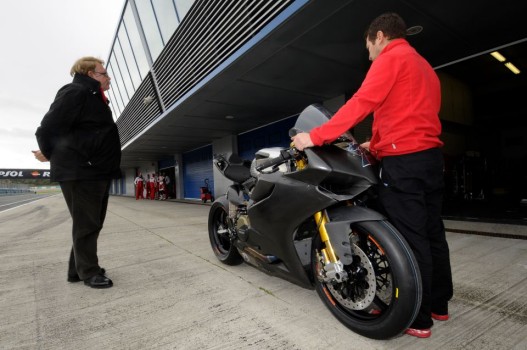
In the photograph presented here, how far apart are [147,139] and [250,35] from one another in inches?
364

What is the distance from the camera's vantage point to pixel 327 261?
1496 mm

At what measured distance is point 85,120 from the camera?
2277mm

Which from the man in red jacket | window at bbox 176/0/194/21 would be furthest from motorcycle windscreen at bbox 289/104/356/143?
window at bbox 176/0/194/21

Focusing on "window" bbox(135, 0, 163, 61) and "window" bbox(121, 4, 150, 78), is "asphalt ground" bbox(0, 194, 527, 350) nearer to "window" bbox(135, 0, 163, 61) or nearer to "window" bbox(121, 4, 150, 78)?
"window" bbox(135, 0, 163, 61)

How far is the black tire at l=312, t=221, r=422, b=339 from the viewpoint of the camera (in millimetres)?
1248

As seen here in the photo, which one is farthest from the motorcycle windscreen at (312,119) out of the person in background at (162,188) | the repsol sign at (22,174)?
the repsol sign at (22,174)

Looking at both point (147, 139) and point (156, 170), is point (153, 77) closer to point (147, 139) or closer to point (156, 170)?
point (147, 139)

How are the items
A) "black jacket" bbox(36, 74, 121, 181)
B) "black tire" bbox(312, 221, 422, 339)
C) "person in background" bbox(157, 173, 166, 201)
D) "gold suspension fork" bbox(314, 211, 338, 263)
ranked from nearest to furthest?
"black tire" bbox(312, 221, 422, 339)
"gold suspension fork" bbox(314, 211, 338, 263)
"black jacket" bbox(36, 74, 121, 181)
"person in background" bbox(157, 173, 166, 201)

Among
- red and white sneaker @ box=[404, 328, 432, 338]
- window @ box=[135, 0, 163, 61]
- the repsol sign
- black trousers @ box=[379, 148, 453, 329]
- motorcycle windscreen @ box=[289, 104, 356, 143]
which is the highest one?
window @ box=[135, 0, 163, 61]

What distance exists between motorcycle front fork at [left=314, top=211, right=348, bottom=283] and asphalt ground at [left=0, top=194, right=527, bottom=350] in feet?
1.04

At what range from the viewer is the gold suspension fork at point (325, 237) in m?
1.48

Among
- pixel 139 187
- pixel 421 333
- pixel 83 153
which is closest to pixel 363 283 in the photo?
pixel 421 333

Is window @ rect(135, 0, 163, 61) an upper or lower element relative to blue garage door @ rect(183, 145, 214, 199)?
upper

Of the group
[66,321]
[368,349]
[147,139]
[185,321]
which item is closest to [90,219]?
[66,321]
